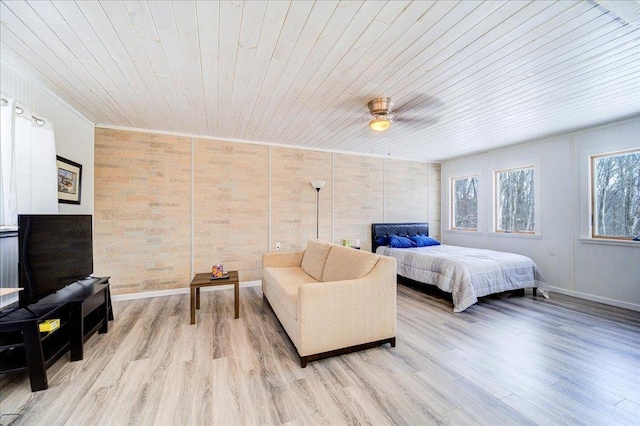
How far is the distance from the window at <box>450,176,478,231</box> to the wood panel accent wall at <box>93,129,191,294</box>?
18.3 ft

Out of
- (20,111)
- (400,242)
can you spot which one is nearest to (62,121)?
(20,111)

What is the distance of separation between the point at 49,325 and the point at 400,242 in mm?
4774

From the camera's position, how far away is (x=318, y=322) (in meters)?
2.20

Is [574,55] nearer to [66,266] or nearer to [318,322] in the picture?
[318,322]

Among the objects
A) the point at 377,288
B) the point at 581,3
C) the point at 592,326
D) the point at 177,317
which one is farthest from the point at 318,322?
the point at 592,326

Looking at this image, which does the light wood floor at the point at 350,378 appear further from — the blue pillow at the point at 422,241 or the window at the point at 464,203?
the window at the point at 464,203

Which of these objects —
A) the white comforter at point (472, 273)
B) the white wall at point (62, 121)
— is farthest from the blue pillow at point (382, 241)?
the white wall at point (62, 121)

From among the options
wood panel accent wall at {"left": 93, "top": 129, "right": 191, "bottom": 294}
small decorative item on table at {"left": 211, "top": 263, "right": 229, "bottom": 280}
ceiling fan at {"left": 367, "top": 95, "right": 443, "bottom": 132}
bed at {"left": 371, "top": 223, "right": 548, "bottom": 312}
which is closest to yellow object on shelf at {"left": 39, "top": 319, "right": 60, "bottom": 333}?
small decorative item on table at {"left": 211, "top": 263, "right": 229, "bottom": 280}

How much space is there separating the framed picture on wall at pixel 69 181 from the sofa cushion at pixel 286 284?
99.1 inches

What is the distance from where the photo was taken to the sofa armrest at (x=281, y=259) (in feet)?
12.6

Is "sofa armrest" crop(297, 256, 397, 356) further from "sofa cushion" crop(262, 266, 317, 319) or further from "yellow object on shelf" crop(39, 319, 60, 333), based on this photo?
"yellow object on shelf" crop(39, 319, 60, 333)

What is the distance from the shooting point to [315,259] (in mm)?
3451

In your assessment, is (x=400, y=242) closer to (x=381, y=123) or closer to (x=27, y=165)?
(x=381, y=123)

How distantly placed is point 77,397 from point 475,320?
12.6 ft
